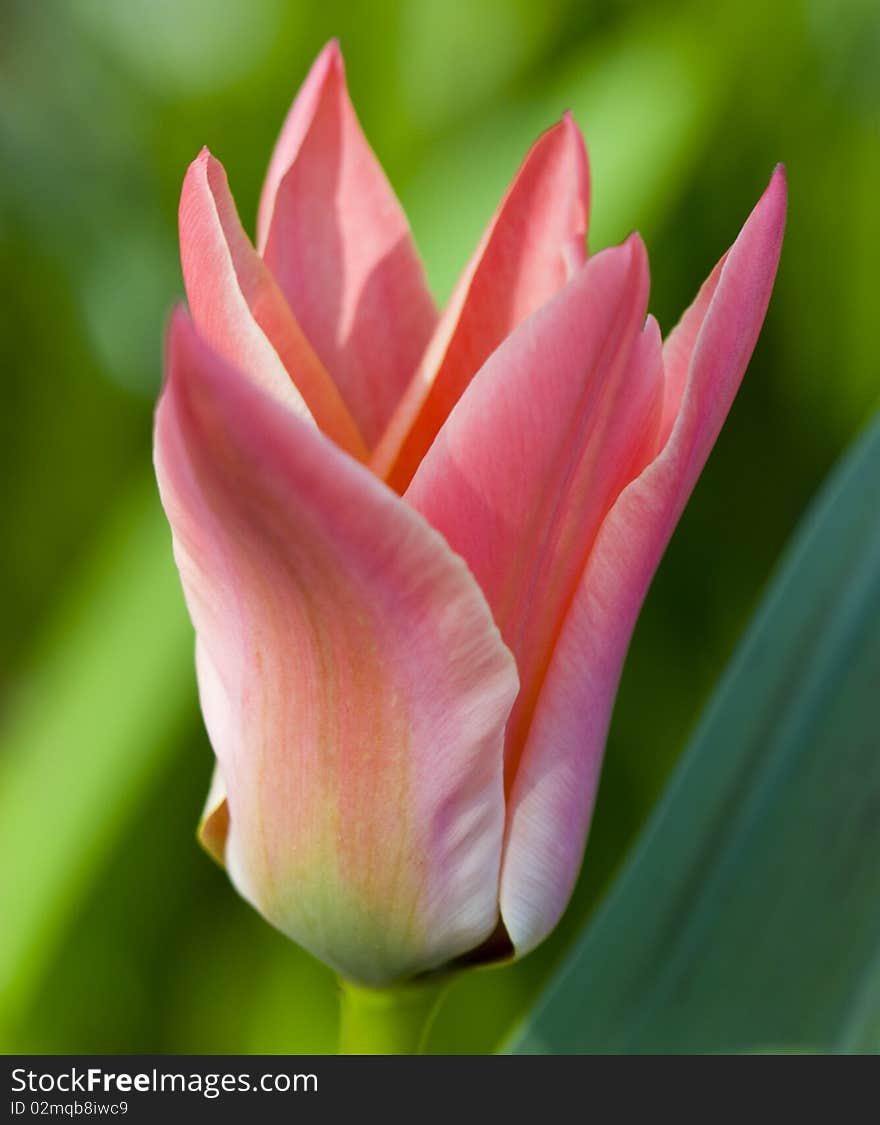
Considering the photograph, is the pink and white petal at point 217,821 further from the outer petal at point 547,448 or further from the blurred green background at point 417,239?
the blurred green background at point 417,239

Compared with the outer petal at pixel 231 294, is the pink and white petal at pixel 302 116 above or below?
above

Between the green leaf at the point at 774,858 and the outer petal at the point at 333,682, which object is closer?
the outer petal at the point at 333,682

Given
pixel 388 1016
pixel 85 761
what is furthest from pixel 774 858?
pixel 85 761

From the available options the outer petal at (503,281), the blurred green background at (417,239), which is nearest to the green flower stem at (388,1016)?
the outer petal at (503,281)

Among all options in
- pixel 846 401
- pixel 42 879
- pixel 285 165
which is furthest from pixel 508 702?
pixel 846 401

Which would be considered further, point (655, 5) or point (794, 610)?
point (655, 5)

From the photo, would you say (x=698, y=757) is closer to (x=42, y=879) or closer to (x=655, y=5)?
(x=42, y=879)

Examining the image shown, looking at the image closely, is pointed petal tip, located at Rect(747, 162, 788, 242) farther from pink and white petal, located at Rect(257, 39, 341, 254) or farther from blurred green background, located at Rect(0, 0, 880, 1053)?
blurred green background, located at Rect(0, 0, 880, 1053)
